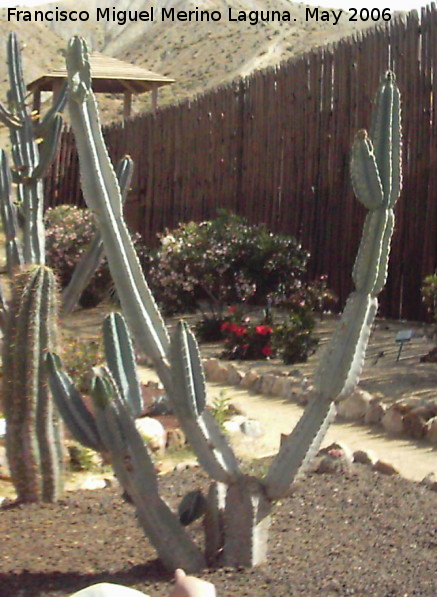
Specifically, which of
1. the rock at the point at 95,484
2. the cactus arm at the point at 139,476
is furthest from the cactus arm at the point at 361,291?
the rock at the point at 95,484

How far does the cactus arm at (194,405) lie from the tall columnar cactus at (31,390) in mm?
1001

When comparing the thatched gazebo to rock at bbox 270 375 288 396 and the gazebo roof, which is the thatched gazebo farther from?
rock at bbox 270 375 288 396

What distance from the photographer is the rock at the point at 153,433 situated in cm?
495

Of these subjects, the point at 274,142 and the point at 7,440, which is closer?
the point at 7,440

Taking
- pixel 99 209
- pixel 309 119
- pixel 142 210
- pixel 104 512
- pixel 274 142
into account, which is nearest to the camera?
pixel 99 209

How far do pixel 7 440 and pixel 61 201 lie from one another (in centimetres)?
1262

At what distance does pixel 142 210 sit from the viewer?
44.1ft

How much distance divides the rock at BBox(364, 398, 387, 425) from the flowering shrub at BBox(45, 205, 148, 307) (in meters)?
6.61

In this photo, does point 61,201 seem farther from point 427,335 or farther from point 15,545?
point 15,545

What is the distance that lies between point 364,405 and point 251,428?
0.78 m

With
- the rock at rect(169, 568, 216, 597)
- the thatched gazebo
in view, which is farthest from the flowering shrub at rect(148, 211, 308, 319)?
the thatched gazebo

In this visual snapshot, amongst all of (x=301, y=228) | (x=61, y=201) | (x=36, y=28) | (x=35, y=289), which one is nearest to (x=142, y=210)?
(x=61, y=201)

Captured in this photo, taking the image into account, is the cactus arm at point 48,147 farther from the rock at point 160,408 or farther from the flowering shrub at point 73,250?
the flowering shrub at point 73,250

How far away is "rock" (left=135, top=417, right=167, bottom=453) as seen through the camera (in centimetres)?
495
